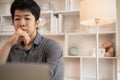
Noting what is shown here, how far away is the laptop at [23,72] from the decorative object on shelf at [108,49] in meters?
2.40

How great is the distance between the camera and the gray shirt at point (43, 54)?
1190mm

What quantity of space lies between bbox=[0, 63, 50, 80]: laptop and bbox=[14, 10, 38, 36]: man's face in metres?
0.94

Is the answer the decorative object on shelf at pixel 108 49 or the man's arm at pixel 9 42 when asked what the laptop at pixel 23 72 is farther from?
the decorative object on shelf at pixel 108 49

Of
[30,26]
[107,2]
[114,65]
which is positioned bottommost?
[114,65]

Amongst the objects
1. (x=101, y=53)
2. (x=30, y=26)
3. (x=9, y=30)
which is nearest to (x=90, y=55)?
(x=101, y=53)

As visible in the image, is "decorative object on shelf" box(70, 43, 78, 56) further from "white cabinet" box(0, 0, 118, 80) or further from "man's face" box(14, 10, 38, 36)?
"man's face" box(14, 10, 38, 36)

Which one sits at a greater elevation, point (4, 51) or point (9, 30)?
point (9, 30)

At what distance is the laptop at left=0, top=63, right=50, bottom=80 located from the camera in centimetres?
40

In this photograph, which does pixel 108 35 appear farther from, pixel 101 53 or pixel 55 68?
pixel 55 68

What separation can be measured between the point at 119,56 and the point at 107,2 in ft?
2.60

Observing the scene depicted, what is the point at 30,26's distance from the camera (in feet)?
4.54

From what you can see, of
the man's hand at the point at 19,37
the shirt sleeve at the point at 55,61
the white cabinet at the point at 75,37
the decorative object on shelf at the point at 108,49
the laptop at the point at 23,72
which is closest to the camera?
the laptop at the point at 23,72

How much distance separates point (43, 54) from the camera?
1.27 metres

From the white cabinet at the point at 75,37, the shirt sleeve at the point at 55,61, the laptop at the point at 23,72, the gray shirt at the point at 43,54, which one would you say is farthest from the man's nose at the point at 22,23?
the white cabinet at the point at 75,37
